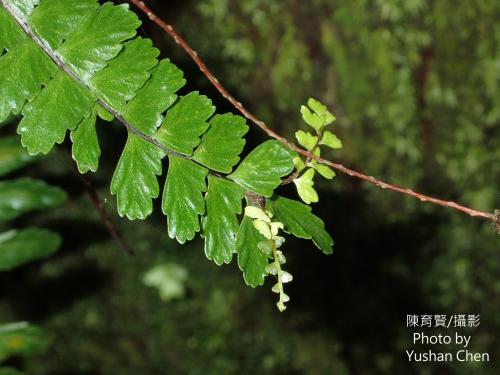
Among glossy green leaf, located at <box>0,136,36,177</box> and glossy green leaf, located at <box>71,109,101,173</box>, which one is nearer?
glossy green leaf, located at <box>71,109,101,173</box>

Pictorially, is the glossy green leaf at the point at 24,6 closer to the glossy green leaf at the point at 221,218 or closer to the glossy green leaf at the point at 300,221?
the glossy green leaf at the point at 221,218

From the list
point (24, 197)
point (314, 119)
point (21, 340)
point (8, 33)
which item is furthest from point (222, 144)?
point (21, 340)

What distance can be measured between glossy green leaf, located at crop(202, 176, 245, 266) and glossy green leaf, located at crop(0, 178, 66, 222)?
1.00 metres

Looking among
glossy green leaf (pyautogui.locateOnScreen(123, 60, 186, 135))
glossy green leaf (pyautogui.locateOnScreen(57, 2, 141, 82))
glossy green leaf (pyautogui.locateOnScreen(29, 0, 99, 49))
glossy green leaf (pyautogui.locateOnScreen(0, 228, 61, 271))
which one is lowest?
glossy green leaf (pyautogui.locateOnScreen(123, 60, 186, 135))

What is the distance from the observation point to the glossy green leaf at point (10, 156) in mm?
1752

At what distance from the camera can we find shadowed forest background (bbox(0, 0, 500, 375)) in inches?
91.2

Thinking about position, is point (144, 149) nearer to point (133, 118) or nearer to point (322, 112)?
point (133, 118)

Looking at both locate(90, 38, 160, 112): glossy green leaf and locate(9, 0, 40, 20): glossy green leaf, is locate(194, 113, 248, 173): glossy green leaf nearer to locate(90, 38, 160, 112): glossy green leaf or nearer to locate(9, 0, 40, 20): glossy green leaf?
locate(90, 38, 160, 112): glossy green leaf

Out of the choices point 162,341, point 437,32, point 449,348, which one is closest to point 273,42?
point 437,32

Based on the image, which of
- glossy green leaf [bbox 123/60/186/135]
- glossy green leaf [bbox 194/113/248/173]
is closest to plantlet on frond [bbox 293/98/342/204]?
glossy green leaf [bbox 194/113/248/173]

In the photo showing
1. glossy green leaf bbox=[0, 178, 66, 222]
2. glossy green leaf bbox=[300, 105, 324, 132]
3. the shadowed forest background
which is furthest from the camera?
the shadowed forest background

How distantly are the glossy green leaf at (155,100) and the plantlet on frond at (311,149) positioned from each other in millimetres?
224

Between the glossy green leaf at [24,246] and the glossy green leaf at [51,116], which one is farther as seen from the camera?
the glossy green leaf at [24,246]

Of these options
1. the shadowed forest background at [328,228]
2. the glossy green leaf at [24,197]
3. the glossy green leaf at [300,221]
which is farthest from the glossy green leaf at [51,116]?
the shadowed forest background at [328,228]
